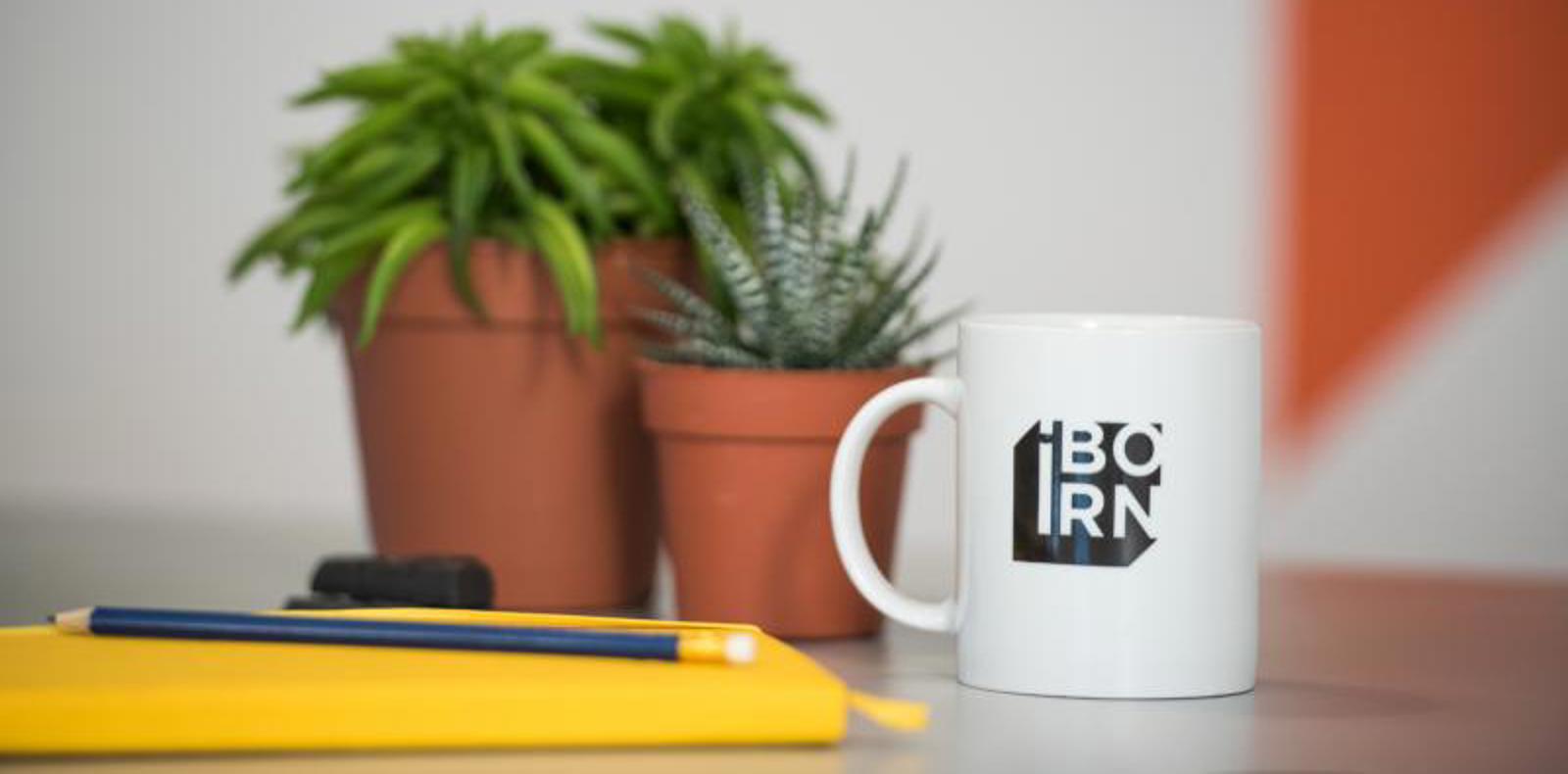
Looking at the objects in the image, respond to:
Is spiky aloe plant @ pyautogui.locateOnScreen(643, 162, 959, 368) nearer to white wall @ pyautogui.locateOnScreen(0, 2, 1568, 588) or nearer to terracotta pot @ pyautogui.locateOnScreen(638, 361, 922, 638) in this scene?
terracotta pot @ pyautogui.locateOnScreen(638, 361, 922, 638)

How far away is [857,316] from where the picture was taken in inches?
33.1

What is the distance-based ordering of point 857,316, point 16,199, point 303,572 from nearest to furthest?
point 857,316, point 303,572, point 16,199

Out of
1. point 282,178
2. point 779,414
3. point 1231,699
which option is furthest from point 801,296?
point 282,178

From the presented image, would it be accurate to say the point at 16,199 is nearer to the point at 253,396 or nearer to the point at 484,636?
the point at 253,396

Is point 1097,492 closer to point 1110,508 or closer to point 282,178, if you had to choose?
point 1110,508

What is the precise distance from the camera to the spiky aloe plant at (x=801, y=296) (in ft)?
2.76

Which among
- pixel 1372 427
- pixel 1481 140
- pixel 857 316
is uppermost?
pixel 1481 140

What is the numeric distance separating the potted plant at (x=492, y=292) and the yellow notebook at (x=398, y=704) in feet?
1.03

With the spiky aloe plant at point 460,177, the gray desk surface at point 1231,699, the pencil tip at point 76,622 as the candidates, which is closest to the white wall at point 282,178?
the gray desk surface at point 1231,699

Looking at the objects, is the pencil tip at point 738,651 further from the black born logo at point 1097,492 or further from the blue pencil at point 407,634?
the black born logo at point 1097,492

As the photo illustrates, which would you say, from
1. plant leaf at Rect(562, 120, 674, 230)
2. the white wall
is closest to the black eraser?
plant leaf at Rect(562, 120, 674, 230)

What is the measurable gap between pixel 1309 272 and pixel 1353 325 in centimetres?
7

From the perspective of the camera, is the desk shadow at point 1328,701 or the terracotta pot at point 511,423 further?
the terracotta pot at point 511,423

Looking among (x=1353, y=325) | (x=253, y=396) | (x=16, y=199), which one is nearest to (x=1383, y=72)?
(x=1353, y=325)
